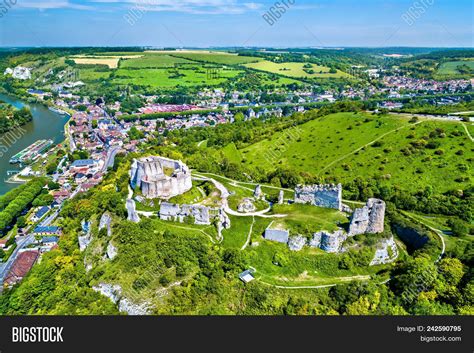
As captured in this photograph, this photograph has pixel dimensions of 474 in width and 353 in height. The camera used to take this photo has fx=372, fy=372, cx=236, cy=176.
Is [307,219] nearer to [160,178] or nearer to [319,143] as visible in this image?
[160,178]

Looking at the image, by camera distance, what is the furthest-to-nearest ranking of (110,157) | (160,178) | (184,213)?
(110,157)
(160,178)
(184,213)

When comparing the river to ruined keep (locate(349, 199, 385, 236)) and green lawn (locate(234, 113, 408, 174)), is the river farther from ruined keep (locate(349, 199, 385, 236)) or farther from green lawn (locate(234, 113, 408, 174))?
ruined keep (locate(349, 199, 385, 236))

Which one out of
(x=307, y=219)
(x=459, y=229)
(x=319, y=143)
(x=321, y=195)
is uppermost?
(x=321, y=195)

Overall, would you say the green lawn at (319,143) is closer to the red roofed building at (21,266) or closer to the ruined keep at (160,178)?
the ruined keep at (160,178)

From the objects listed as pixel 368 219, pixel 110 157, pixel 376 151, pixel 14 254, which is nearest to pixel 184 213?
pixel 368 219


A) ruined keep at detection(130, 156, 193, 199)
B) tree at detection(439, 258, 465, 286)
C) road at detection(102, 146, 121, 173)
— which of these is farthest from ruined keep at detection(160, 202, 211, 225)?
road at detection(102, 146, 121, 173)
